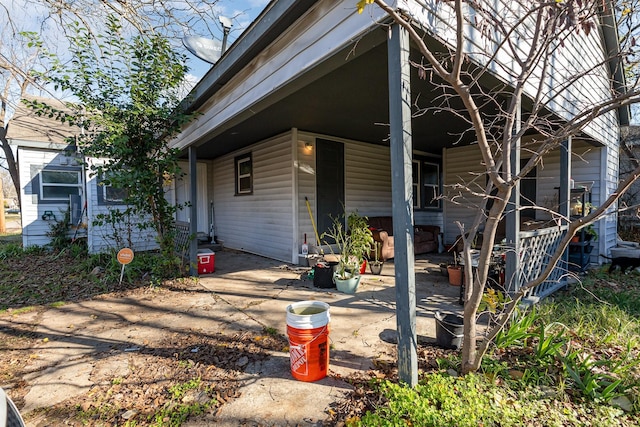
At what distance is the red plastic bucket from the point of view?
203cm

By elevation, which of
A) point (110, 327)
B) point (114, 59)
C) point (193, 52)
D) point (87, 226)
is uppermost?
point (193, 52)

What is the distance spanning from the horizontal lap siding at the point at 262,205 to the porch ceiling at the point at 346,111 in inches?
18.1

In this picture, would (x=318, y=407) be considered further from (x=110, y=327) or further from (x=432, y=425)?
(x=110, y=327)

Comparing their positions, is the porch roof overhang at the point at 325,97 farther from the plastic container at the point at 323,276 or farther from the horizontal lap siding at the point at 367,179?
the plastic container at the point at 323,276

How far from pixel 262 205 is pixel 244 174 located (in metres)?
1.16

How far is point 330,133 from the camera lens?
629cm

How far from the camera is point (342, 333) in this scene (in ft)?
9.59

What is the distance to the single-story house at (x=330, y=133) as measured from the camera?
2.55 metres

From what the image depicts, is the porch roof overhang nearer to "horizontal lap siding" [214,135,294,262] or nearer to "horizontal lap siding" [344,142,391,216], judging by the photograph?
"horizontal lap siding" [344,142,391,216]

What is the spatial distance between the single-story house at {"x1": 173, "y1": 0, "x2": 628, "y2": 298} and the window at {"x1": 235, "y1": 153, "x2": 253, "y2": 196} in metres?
0.05

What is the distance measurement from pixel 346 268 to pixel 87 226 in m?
6.57

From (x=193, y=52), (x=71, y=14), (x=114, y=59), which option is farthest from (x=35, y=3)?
(x=193, y=52)

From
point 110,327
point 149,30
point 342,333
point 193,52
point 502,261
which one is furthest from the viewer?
point 193,52

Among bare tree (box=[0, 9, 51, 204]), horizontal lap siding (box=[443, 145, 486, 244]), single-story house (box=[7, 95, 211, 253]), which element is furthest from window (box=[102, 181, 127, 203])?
horizontal lap siding (box=[443, 145, 486, 244])
